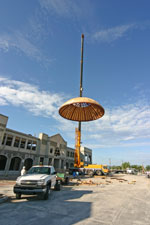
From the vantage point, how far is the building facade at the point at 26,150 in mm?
25047

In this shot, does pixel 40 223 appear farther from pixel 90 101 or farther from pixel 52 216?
pixel 90 101

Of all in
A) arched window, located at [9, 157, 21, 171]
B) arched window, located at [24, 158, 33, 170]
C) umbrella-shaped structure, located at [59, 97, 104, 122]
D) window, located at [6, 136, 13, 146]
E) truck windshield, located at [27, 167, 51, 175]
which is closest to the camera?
truck windshield, located at [27, 167, 51, 175]

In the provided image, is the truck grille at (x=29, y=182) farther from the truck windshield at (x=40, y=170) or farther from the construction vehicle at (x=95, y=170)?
the construction vehicle at (x=95, y=170)

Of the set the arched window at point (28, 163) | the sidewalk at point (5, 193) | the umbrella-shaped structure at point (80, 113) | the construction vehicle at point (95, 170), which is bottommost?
the sidewalk at point (5, 193)

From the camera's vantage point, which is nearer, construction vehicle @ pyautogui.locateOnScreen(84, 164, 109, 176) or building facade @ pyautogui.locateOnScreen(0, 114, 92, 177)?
building facade @ pyautogui.locateOnScreen(0, 114, 92, 177)

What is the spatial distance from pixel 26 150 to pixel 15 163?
11.0ft

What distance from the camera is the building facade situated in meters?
25.0

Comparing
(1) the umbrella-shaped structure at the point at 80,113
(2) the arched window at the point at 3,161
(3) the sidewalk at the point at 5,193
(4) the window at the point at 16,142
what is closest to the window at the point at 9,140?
(4) the window at the point at 16,142

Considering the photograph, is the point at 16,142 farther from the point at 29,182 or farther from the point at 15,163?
the point at 29,182

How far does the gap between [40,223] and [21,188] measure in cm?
325

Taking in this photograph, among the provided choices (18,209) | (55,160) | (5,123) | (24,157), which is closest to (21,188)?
(18,209)

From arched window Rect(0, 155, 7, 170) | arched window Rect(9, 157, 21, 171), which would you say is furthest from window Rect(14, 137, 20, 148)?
arched window Rect(0, 155, 7, 170)

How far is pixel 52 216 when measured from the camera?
540 cm

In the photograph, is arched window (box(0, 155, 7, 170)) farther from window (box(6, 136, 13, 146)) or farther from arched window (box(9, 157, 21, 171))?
window (box(6, 136, 13, 146))
